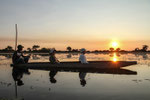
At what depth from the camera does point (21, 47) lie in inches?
742

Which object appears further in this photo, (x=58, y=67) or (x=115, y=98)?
(x=58, y=67)

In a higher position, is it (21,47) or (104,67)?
(21,47)

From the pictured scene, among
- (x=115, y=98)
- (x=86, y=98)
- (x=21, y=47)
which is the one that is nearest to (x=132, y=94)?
(x=115, y=98)

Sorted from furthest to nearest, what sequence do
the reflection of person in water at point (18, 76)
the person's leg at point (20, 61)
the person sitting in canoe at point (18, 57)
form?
the person's leg at point (20, 61) → the person sitting in canoe at point (18, 57) → the reflection of person in water at point (18, 76)

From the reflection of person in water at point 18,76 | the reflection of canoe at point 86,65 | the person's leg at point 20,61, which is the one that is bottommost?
the reflection of person in water at point 18,76

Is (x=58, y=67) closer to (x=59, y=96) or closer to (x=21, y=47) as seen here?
(x=21, y=47)

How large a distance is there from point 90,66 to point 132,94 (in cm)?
995

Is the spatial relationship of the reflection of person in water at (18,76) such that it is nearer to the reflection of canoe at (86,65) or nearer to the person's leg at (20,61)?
the reflection of canoe at (86,65)

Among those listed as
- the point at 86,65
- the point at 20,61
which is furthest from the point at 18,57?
the point at 86,65

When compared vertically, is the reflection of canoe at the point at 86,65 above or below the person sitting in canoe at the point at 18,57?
below

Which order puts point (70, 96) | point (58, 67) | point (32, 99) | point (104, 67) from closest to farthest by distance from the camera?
1. point (32, 99)
2. point (70, 96)
3. point (104, 67)
4. point (58, 67)

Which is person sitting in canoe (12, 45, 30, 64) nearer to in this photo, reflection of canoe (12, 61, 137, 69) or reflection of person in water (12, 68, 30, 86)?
reflection of canoe (12, 61, 137, 69)

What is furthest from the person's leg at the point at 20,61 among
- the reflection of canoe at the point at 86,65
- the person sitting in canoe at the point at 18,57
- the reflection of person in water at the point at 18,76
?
the reflection of person in water at the point at 18,76

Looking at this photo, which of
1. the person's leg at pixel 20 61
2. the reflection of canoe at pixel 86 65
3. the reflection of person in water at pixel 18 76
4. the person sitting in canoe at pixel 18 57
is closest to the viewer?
the reflection of person in water at pixel 18 76
